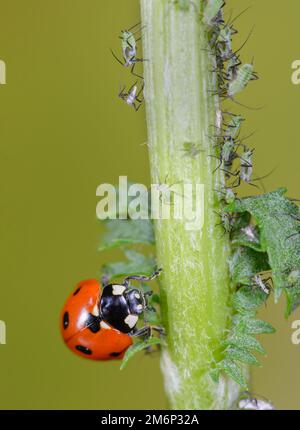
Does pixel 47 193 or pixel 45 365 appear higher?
pixel 47 193

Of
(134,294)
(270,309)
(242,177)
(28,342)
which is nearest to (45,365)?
(28,342)

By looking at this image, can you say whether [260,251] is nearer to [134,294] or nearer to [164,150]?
[164,150]

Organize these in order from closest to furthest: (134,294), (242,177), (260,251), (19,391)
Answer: (260,251), (242,177), (134,294), (19,391)

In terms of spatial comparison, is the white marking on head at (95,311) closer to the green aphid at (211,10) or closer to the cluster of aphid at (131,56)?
the cluster of aphid at (131,56)

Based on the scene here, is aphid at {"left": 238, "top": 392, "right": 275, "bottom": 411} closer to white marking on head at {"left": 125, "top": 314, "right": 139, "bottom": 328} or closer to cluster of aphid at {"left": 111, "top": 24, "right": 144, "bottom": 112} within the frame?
white marking on head at {"left": 125, "top": 314, "right": 139, "bottom": 328}

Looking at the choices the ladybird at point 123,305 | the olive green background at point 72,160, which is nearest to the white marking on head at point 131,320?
the ladybird at point 123,305

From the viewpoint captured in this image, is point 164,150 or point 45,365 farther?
point 45,365
